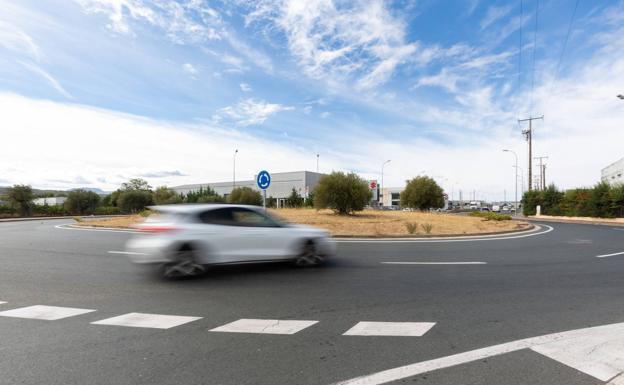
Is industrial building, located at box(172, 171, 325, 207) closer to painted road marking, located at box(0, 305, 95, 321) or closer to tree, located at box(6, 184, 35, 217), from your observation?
tree, located at box(6, 184, 35, 217)

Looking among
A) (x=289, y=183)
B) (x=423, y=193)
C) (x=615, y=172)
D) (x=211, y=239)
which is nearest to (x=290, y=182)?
(x=289, y=183)

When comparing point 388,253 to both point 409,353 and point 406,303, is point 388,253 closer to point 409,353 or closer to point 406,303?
point 406,303

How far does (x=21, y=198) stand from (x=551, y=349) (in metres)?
51.9

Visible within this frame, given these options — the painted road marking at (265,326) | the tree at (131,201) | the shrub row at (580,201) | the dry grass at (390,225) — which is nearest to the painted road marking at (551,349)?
the painted road marking at (265,326)

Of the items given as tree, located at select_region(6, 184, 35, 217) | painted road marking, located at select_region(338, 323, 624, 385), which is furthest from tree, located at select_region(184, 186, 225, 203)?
painted road marking, located at select_region(338, 323, 624, 385)

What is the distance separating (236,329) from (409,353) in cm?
199

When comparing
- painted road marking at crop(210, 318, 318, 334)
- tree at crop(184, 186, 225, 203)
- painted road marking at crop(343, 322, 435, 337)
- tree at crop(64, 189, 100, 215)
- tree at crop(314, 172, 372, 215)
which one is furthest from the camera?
tree at crop(184, 186, 225, 203)

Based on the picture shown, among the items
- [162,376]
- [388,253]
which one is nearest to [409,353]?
[162,376]

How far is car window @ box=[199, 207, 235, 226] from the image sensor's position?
7461 millimetres

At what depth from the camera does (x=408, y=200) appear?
57125mm

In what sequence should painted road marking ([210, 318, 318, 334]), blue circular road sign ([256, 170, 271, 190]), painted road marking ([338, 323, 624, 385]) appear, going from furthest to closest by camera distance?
1. blue circular road sign ([256, 170, 271, 190])
2. painted road marking ([210, 318, 318, 334])
3. painted road marking ([338, 323, 624, 385])

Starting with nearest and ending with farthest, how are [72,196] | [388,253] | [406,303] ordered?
[406,303] < [388,253] < [72,196]

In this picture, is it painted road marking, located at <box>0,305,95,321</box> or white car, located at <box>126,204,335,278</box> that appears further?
white car, located at <box>126,204,335,278</box>

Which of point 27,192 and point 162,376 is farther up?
point 27,192
